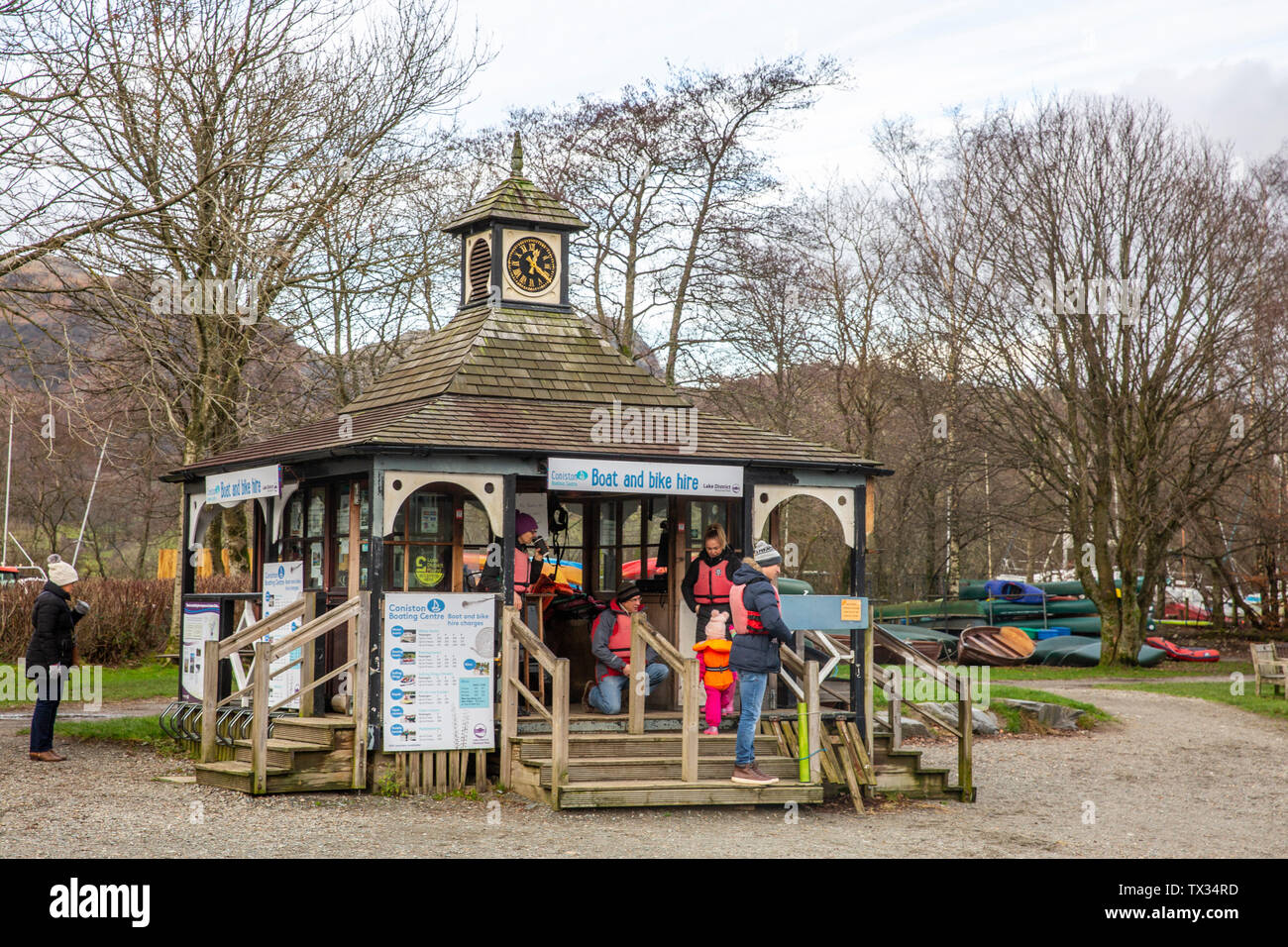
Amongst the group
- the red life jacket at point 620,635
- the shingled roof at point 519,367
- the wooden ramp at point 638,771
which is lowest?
the wooden ramp at point 638,771

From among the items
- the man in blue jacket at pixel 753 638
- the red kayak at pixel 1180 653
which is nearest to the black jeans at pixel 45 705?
the man in blue jacket at pixel 753 638

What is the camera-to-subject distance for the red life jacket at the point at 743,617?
444 inches

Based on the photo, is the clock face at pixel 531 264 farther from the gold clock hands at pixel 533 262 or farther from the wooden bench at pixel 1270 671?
the wooden bench at pixel 1270 671

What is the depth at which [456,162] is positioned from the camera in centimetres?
3084

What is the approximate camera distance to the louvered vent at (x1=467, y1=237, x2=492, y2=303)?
15016 millimetres

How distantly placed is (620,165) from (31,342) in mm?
18450

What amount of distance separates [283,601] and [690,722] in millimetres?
4370

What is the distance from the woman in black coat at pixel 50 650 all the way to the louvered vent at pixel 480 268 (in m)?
5.16

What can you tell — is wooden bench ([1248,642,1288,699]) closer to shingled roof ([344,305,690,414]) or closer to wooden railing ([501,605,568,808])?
shingled roof ([344,305,690,414])

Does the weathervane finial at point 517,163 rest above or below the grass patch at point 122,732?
above

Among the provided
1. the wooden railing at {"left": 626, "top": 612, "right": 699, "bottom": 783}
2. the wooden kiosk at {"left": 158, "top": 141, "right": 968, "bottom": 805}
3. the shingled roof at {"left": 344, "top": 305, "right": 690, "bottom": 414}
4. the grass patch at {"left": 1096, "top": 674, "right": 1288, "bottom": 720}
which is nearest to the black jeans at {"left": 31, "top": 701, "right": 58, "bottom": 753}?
the wooden kiosk at {"left": 158, "top": 141, "right": 968, "bottom": 805}

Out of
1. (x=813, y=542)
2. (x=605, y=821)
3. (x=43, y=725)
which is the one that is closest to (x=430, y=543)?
(x=605, y=821)

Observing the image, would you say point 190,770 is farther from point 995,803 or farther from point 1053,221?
point 1053,221

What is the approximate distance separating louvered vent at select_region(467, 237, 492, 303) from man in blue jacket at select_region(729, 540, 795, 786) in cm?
522
